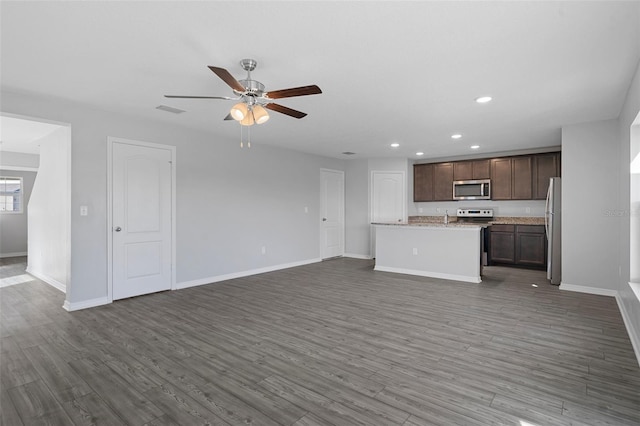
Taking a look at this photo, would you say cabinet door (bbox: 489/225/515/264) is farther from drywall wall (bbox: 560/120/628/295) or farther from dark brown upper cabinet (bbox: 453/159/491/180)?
drywall wall (bbox: 560/120/628/295)

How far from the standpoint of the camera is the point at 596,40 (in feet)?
7.83

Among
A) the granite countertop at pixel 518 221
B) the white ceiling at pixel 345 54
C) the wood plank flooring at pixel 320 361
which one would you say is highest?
the white ceiling at pixel 345 54

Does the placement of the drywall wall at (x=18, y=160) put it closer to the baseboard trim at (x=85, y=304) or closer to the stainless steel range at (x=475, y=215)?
the baseboard trim at (x=85, y=304)

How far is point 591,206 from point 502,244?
2319 mm

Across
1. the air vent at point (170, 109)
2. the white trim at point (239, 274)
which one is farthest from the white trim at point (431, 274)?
the air vent at point (170, 109)

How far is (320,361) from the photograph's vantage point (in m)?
2.65

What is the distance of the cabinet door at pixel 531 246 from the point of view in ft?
20.9

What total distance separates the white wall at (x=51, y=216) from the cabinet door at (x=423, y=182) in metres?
6.95

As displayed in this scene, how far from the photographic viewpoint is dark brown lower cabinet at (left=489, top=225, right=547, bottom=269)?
641 cm

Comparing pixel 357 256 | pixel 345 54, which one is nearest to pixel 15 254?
pixel 357 256

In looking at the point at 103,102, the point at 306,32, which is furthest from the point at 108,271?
the point at 306,32

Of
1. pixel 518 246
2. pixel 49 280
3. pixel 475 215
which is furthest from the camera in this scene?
pixel 475 215

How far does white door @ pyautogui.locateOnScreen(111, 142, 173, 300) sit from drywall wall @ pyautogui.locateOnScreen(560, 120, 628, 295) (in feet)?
19.3

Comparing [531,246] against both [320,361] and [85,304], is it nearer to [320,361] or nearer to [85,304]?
[320,361]
